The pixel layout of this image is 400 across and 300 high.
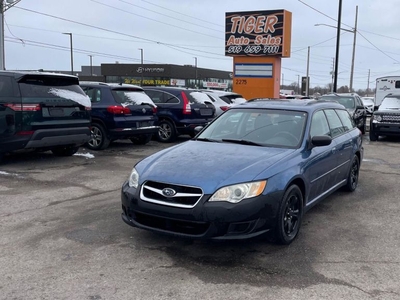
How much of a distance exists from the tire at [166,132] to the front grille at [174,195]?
28.2 feet

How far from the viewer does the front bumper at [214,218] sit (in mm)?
4066

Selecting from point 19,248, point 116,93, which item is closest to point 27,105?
point 116,93

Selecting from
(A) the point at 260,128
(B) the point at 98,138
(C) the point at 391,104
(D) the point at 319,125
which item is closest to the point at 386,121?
(C) the point at 391,104

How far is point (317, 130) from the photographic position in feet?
18.9

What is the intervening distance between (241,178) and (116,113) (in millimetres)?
6985

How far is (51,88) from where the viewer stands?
8.83 metres

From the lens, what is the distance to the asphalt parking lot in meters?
3.67

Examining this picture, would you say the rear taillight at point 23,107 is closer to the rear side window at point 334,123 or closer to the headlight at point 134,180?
the headlight at point 134,180

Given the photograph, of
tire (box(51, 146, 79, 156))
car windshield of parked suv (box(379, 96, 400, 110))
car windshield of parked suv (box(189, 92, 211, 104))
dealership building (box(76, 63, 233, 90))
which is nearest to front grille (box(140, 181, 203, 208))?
tire (box(51, 146, 79, 156))

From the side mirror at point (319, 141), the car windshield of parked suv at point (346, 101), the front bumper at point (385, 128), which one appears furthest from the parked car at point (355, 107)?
the side mirror at point (319, 141)

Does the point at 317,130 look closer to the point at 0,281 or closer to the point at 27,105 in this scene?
the point at 0,281

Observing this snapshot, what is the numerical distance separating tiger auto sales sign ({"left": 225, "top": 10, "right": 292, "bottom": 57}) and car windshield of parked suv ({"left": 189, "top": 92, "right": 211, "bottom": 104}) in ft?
→ 29.1

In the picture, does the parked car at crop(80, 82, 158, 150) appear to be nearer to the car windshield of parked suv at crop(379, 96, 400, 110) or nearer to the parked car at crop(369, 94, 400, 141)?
the parked car at crop(369, 94, 400, 141)

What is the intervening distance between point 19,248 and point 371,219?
431 centimetres
